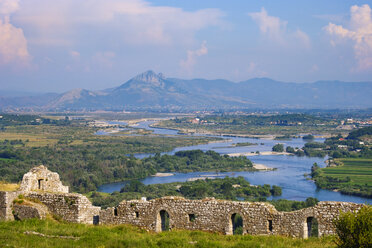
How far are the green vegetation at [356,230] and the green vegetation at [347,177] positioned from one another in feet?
170

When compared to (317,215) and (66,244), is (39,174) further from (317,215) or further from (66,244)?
(317,215)

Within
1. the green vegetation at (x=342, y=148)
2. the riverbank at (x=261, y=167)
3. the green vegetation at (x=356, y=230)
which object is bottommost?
the riverbank at (x=261, y=167)

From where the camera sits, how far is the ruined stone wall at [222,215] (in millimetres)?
13336

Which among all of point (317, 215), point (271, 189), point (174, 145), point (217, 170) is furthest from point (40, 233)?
point (174, 145)

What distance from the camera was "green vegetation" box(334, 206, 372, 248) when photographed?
10195 millimetres

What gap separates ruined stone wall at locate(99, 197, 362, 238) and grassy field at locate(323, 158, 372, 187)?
56.1m

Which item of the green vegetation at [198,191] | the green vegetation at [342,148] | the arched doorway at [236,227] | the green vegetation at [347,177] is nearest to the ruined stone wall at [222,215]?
the arched doorway at [236,227]

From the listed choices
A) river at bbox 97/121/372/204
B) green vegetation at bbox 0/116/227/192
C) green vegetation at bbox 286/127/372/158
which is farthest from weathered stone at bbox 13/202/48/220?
green vegetation at bbox 286/127/372/158

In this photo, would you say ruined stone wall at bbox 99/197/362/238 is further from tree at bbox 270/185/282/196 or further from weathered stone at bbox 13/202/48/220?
tree at bbox 270/185/282/196

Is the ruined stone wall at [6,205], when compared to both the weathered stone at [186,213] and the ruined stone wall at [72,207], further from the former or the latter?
the ruined stone wall at [72,207]

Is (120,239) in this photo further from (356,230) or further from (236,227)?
(236,227)

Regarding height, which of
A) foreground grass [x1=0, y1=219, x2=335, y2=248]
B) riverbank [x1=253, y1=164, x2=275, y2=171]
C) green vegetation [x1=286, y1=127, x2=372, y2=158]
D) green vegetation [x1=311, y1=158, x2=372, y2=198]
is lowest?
green vegetation [x1=311, y1=158, x2=372, y2=198]

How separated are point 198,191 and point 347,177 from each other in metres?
27.9

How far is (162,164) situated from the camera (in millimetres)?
86438
